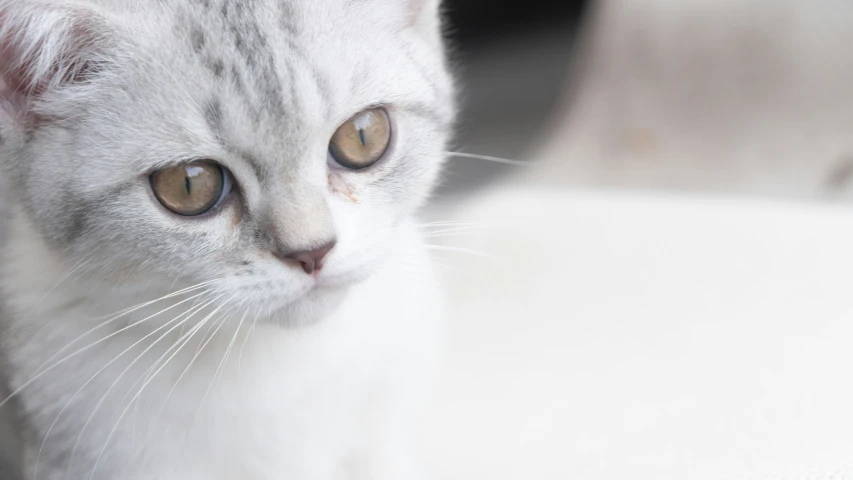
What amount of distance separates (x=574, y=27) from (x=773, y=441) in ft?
3.65

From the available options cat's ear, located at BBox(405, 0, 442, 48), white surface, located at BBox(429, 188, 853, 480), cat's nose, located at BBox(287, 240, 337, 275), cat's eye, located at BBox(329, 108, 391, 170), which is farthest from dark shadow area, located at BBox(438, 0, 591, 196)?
cat's nose, located at BBox(287, 240, 337, 275)

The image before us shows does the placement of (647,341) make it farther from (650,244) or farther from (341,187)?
(341,187)

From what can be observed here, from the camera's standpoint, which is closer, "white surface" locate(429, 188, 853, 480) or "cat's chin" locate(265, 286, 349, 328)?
"cat's chin" locate(265, 286, 349, 328)

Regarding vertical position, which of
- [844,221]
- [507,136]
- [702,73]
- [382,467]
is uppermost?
[702,73]

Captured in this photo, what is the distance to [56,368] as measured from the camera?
36.7 inches

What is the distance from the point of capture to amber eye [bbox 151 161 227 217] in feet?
2.64

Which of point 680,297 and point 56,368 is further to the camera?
point 680,297

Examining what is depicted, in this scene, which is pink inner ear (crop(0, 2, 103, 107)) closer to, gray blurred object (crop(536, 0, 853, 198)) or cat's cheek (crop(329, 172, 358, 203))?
cat's cheek (crop(329, 172, 358, 203))

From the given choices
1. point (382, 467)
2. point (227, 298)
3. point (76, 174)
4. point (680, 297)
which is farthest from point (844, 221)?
point (76, 174)

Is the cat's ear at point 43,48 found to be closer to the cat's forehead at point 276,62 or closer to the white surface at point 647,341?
the cat's forehead at point 276,62

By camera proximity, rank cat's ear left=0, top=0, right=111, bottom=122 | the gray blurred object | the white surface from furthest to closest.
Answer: the gray blurred object
the white surface
cat's ear left=0, top=0, right=111, bottom=122

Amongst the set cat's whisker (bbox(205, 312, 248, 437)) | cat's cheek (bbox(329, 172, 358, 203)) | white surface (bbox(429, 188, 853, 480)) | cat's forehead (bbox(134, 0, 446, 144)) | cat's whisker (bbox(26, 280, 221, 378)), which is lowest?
white surface (bbox(429, 188, 853, 480))

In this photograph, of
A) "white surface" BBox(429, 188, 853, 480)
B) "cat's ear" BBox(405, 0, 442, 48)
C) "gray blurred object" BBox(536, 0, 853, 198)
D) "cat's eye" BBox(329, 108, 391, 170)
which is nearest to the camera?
"cat's eye" BBox(329, 108, 391, 170)

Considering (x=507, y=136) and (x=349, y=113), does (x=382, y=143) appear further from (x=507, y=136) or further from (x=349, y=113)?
(x=507, y=136)
